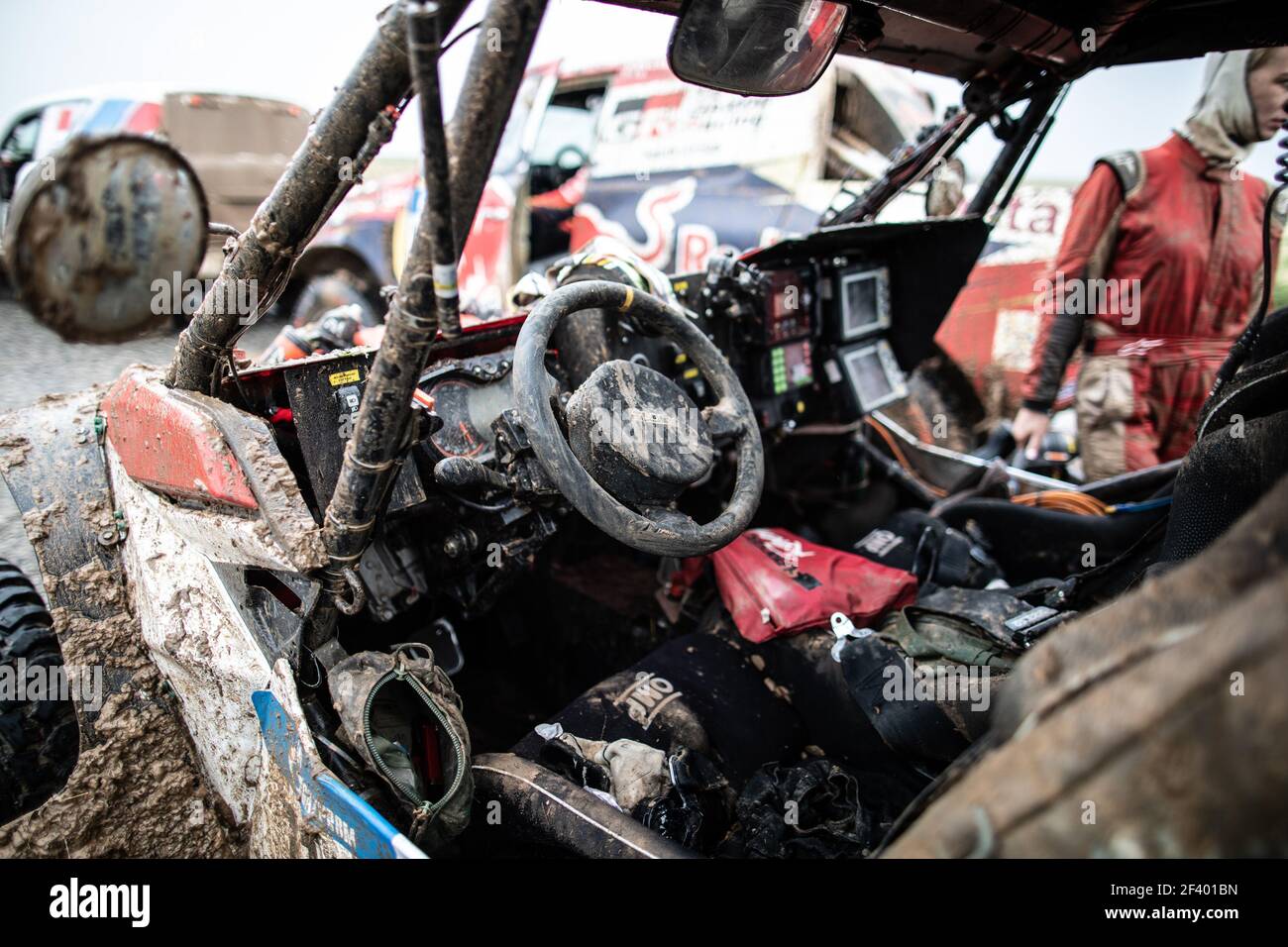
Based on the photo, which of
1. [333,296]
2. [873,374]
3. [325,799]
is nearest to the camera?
[325,799]

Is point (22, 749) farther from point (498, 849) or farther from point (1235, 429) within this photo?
point (1235, 429)

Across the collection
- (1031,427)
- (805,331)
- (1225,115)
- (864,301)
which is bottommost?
(1031,427)

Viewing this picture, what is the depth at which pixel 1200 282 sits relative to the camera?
3.28 meters

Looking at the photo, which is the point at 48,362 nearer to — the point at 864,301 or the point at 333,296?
the point at 333,296

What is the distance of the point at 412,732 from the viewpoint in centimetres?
158

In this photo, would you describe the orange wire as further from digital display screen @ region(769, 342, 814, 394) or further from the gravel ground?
the gravel ground

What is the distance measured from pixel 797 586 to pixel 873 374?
129cm

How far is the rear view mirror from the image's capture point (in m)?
1.69

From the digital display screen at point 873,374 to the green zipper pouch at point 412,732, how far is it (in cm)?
203

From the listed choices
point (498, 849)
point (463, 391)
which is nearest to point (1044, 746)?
point (498, 849)

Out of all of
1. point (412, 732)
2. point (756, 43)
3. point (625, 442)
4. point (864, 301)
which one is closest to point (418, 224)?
point (625, 442)

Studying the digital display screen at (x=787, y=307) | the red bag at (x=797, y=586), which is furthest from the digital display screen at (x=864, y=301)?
the red bag at (x=797, y=586)

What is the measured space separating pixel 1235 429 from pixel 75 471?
8.49ft

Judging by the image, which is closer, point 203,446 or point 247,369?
point 203,446
